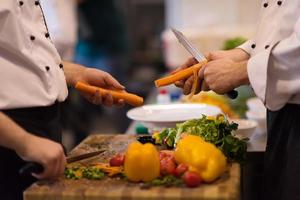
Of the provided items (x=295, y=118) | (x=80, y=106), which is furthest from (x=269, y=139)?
(x=80, y=106)

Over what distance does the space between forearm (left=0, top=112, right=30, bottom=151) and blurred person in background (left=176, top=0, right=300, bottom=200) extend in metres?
0.48

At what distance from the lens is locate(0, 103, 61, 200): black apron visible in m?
1.31

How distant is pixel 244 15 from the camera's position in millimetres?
3508

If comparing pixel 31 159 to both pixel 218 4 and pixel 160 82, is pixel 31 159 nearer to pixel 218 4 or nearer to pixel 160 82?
pixel 160 82

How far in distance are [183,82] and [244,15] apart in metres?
2.07

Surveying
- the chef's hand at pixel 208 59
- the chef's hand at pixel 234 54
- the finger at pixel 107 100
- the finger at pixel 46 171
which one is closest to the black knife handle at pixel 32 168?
the finger at pixel 46 171

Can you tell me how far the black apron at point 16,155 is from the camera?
1.31 m

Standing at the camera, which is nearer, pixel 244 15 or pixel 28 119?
pixel 28 119

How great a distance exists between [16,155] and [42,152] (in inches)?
7.6

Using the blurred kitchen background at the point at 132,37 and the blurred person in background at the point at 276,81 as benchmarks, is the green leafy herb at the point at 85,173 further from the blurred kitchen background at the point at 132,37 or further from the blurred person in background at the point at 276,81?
the blurred kitchen background at the point at 132,37

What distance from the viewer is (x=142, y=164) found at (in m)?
1.17

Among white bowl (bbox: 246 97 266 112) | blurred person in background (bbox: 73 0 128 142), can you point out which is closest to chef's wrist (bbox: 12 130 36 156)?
white bowl (bbox: 246 97 266 112)

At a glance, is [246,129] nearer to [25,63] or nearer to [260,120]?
[260,120]

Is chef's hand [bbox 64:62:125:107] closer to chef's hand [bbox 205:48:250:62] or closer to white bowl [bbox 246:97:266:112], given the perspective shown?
chef's hand [bbox 205:48:250:62]
